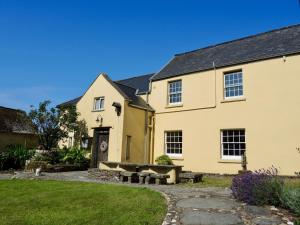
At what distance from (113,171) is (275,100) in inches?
384

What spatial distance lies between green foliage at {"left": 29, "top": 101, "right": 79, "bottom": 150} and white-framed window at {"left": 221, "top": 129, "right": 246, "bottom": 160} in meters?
11.1

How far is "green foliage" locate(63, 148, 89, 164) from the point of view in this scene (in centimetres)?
1964

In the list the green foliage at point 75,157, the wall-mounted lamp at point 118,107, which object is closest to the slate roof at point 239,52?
the wall-mounted lamp at point 118,107

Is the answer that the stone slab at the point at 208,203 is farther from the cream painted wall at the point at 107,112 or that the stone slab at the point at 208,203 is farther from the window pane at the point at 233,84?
the cream painted wall at the point at 107,112

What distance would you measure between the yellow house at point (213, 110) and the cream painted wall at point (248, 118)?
0.05 meters

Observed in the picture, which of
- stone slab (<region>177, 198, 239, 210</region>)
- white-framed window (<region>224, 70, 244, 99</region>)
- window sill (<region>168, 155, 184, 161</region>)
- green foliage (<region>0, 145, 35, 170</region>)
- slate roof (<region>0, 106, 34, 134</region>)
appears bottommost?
stone slab (<region>177, 198, 239, 210</region>)

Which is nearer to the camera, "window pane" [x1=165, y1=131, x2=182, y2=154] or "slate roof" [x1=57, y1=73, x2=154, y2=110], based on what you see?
"window pane" [x1=165, y1=131, x2=182, y2=154]

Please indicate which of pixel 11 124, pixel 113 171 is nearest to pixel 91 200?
pixel 113 171

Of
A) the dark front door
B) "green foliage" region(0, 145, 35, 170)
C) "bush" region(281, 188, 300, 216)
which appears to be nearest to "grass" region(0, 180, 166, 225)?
"bush" region(281, 188, 300, 216)

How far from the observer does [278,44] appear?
16.6m

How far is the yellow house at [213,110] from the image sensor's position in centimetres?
1484

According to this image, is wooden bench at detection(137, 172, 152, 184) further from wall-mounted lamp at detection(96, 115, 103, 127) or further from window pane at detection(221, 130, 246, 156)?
wall-mounted lamp at detection(96, 115, 103, 127)

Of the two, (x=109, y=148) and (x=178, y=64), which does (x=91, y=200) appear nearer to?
(x=109, y=148)

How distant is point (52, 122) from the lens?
20047 millimetres
